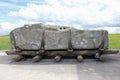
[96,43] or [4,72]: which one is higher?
[96,43]

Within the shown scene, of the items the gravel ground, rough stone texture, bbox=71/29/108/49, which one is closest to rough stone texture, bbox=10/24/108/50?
rough stone texture, bbox=71/29/108/49

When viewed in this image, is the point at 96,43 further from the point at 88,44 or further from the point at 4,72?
the point at 4,72

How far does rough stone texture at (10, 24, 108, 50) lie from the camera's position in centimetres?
1262

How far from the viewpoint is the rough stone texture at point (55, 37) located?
12625 mm

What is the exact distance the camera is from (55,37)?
12711mm

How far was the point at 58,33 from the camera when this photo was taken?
1273cm

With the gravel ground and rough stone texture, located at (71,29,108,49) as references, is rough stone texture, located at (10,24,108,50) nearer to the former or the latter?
rough stone texture, located at (71,29,108,49)

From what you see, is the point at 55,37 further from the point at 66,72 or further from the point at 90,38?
the point at 66,72

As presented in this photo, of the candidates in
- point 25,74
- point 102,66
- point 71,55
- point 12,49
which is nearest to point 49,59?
point 71,55

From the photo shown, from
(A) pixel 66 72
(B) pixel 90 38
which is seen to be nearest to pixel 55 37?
(B) pixel 90 38

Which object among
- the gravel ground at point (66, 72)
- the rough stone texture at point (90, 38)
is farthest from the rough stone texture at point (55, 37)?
the gravel ground at point (66, 72)

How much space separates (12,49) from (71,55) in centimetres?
286

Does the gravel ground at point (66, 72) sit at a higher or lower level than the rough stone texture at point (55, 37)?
lower

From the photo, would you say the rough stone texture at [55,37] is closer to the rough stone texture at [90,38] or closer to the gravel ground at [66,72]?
the rough stone texture at [90,38]
